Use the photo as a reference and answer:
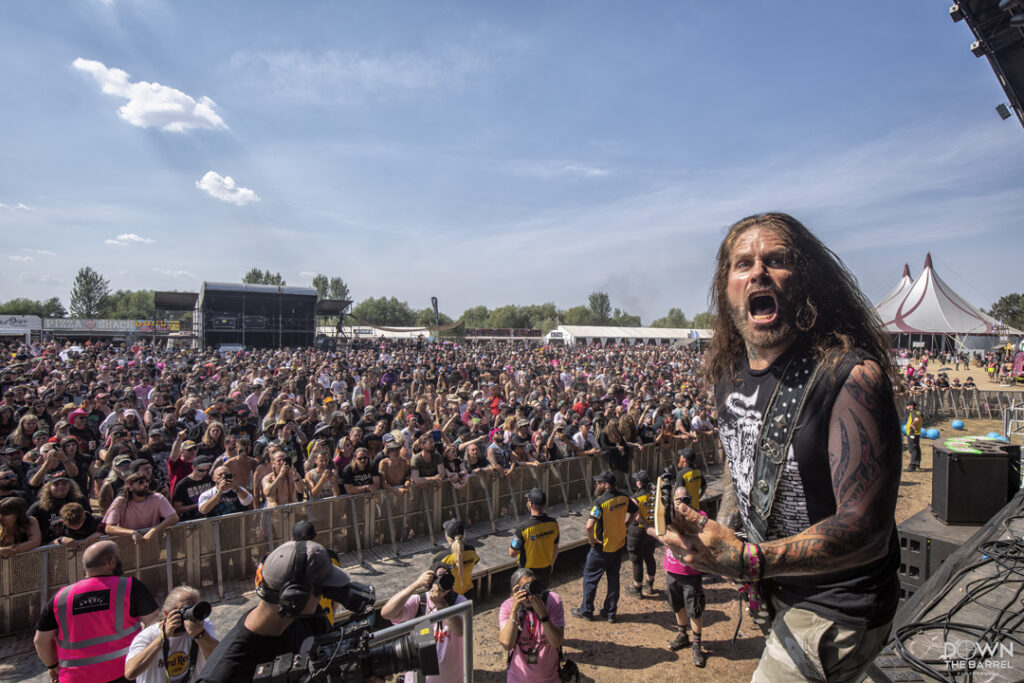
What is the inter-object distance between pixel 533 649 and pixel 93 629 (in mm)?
3260

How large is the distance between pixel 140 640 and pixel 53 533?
301 centimetres

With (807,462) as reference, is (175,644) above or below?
below

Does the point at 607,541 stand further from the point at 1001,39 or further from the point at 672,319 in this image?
the point at 672,319

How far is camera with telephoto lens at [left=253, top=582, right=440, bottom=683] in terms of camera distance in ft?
6.67

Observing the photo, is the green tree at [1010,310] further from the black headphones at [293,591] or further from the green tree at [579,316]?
the black headphones at [293,591]

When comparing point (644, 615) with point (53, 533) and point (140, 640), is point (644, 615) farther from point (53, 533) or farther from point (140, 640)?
point (53, 533)

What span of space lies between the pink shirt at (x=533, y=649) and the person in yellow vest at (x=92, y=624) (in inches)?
110

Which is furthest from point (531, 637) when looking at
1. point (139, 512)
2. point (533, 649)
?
point (139, 512)

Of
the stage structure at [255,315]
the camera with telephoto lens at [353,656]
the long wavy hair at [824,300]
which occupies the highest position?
the stage structure at [255,315]

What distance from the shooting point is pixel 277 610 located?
2514 mm

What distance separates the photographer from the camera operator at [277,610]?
2.39 metres

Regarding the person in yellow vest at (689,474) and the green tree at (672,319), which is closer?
the person in yellow vest at (689,474)

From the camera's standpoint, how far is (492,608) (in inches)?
270

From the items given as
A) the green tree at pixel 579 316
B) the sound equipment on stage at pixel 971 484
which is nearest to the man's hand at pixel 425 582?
the sound equipment on stage at pixel 971 484
